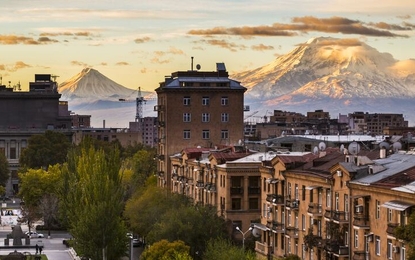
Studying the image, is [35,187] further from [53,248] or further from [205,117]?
[53,248]

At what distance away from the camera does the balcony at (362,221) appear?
59.9 metres

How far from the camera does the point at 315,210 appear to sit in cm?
6856

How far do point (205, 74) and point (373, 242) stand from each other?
77908 millimetres

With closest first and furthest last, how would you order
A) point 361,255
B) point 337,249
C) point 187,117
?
1. point 361,255
2. point 337,249
3. point 187,117

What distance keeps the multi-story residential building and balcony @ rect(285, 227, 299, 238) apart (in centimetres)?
5544

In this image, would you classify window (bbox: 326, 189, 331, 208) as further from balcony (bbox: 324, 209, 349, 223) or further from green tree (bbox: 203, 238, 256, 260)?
green tree (bbox: 203, 238, 256, 260)

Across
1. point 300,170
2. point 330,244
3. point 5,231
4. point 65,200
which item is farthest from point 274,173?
point 5,231

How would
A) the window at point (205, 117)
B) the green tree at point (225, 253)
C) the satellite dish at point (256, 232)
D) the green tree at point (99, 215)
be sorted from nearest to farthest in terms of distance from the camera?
the green tree at point (225, 253) → the satellite dish at point (256, 232) → the green tree at point (99, 215) → the window at point (205, 117)

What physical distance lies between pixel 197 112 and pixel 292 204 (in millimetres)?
59838

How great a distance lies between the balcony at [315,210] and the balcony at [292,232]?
3926mm

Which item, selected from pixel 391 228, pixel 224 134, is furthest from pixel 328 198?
pixel 224 134

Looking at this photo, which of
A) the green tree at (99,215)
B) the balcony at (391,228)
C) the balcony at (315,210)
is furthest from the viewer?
the green tree at (99,215)

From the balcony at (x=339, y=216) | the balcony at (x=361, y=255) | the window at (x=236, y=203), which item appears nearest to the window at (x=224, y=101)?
the window at (x=236, y=203)

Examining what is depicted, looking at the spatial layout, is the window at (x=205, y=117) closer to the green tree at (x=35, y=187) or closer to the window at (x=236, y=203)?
the green tree at (x=35, y=187)
